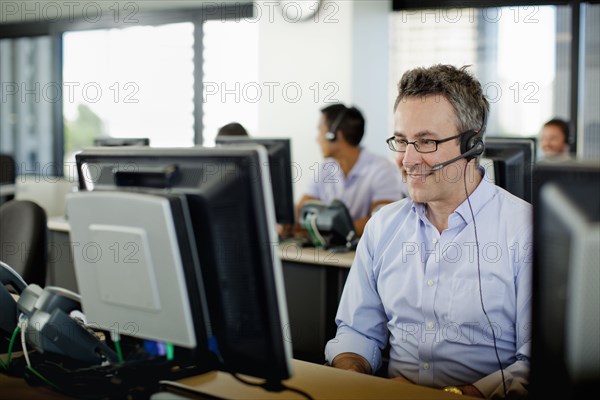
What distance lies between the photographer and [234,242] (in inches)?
47.8

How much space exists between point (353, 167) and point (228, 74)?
2.17 meters

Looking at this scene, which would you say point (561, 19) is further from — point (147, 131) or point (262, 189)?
point (262, 189)

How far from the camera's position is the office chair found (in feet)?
8.40

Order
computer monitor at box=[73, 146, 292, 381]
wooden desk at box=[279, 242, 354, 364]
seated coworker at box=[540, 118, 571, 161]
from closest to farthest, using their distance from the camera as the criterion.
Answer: computer monitor at box=[73, 146, 292, 381]
wooden desk at box=[279, 242, 354, 364]
seated coworker at box=[540, 118, 571, 161]

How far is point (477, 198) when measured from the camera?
1.80 m

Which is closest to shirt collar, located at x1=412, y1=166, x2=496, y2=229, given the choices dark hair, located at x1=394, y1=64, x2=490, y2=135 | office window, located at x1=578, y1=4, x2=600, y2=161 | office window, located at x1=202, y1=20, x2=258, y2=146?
dark hair, located at x1=394, y1=64, x2=490, y2=135

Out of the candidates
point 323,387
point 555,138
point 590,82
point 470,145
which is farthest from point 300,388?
point 590,82

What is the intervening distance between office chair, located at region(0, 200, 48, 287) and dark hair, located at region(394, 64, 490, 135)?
1.46 m

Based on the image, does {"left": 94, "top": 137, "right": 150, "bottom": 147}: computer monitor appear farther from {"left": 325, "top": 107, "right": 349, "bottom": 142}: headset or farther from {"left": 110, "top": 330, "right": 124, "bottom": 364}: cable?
{"left": 110, "top": 330, "right": 124, "bottom": 364}: cable

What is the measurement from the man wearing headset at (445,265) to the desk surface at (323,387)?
0.18 m

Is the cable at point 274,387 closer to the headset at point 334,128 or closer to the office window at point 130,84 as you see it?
the headset at point 334,128

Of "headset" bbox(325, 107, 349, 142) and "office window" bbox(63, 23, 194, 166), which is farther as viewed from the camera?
"office window" bbox(63, 23, 194, 166)

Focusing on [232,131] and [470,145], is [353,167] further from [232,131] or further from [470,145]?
[470,145]

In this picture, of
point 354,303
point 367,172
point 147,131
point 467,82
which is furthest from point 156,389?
point 147,131
